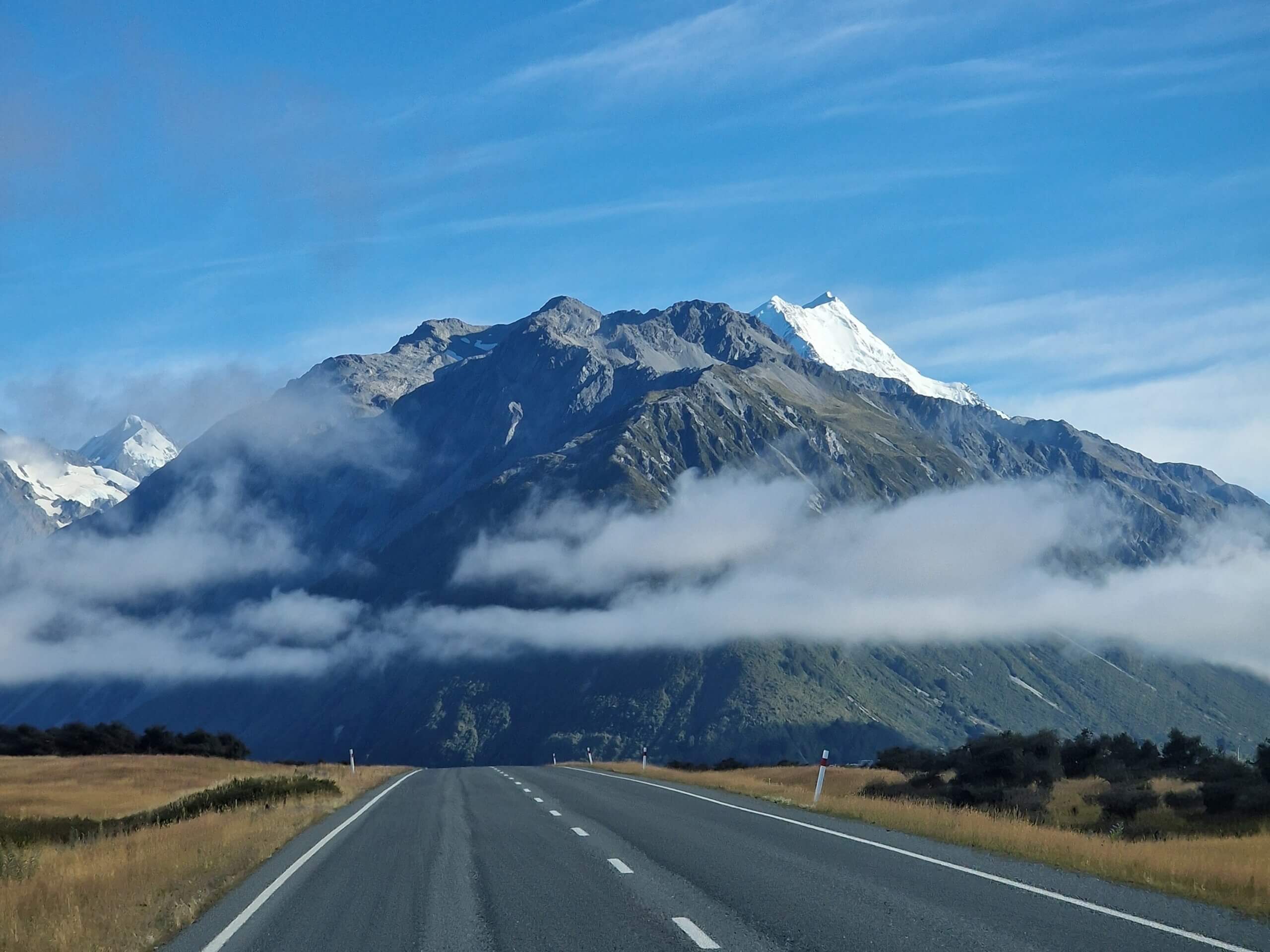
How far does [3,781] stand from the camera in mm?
55812

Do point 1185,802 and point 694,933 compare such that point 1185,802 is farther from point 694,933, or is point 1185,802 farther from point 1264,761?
point 694,933

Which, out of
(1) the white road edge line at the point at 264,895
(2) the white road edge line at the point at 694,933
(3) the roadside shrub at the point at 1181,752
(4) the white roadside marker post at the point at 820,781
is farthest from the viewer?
(3) the roadside shrub at the point at 1181,752

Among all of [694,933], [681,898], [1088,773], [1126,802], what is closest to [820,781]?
[1126,802]

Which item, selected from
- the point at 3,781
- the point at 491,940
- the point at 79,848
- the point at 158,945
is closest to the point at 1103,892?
the point at 491,940

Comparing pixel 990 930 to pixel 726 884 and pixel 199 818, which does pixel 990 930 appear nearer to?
pixel 726 884

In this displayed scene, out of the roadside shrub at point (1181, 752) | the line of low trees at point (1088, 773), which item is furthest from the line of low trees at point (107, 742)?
the roadside shrub at point (1181, 752)

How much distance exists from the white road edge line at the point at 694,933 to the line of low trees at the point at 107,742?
84.1 metres

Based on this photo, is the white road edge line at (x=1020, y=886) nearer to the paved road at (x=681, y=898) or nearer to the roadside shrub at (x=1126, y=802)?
the paved road at (x=681, y=898)

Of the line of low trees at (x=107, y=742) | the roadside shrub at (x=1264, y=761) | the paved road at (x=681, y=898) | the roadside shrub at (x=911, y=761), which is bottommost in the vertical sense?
the line of low trees at (x=107, y=742)

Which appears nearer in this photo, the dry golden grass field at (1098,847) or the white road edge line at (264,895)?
the white road edge line at (264,895)

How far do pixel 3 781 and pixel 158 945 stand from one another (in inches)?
1968

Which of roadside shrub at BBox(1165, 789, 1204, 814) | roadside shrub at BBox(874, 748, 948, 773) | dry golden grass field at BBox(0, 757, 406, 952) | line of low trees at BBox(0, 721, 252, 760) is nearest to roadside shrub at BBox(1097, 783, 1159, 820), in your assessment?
roadside shrub at BBox(1165, 789, 1204, 814)

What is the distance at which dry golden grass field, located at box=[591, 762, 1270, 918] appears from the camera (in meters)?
14.7

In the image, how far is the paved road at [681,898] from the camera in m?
11.9
